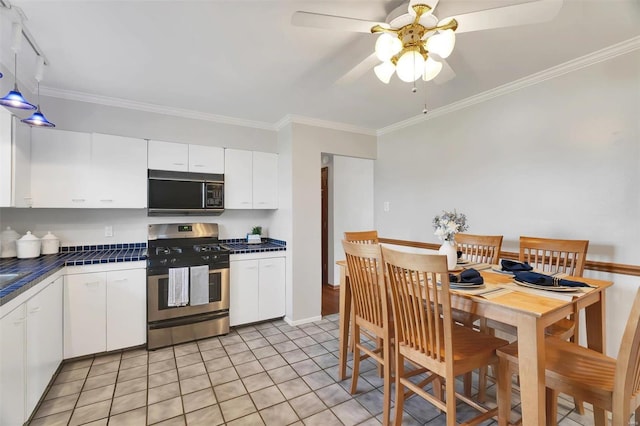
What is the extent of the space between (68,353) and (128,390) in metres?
0.81

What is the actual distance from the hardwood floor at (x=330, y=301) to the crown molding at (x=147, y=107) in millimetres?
2509

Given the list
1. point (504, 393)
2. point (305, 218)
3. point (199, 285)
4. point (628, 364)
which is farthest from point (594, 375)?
point (199, 285)

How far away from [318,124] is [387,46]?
204 cm

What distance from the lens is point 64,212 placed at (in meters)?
2.92

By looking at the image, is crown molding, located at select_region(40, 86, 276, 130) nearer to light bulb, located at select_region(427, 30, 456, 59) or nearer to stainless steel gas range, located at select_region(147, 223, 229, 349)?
stainless steel gas range, located at select_region(147, 223, 229, 349)

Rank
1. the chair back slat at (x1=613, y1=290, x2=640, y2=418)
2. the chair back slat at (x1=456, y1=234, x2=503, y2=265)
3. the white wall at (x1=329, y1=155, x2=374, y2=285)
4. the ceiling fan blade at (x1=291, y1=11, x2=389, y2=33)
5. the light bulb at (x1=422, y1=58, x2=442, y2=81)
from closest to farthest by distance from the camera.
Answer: the chair back slat at (x1=613, y1=290, x2=640, y2=418)
the ceiling fan blade at (x1=291, y1=11, x2=389, y2=33)
the light bulb at (x1=422, y1=58, x2=442, y2=81)
the chair back slat at (x1=456, y1=234, x2=503, y2=265)
the white wall at (x1=329, y1=155, x2=374, y2=285)

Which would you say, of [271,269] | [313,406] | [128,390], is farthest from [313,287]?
[128,390]

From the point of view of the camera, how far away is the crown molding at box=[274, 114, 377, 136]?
3.44m

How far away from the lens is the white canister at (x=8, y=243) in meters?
2.52

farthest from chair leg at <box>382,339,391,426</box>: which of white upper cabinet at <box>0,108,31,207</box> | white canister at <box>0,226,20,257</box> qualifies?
white canister at <box>0,226,20,257</box>

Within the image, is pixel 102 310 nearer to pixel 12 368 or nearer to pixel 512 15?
pixel 12 368

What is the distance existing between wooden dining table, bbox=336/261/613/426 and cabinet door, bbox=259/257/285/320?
89.7 inches

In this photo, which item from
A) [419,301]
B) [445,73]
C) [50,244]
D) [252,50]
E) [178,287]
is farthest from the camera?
[178,287]

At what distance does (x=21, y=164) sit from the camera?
2.37 m
